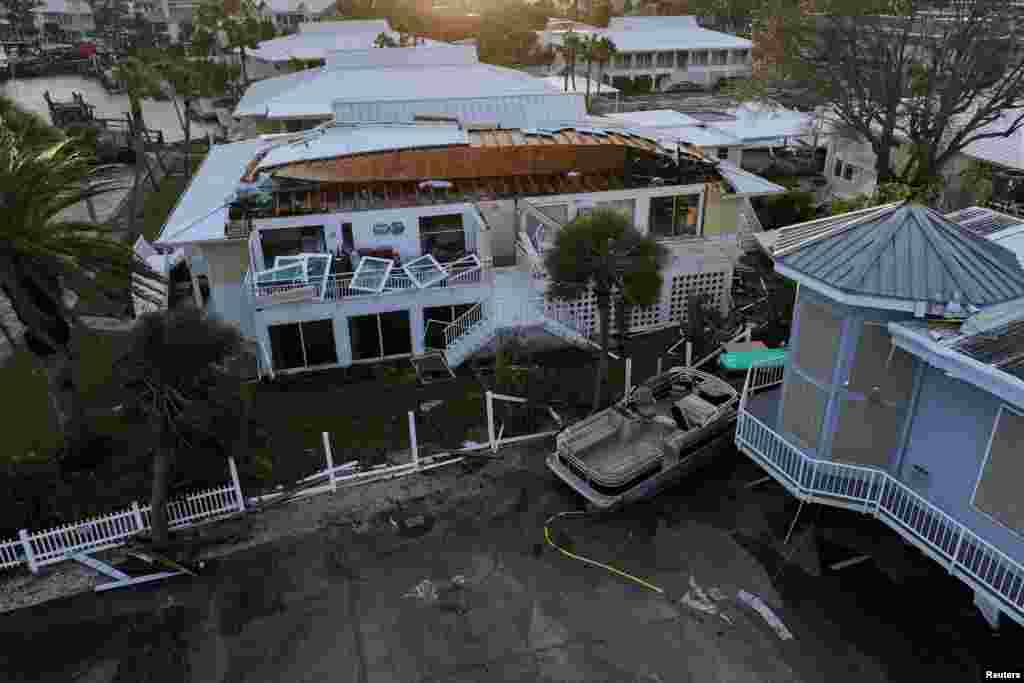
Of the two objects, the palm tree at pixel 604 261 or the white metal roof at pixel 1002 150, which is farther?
the white metal roof at pixel 1002 150

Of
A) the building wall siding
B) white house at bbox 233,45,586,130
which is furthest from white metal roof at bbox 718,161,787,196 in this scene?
the building wall siding

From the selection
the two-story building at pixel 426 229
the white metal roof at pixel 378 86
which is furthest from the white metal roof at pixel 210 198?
the white metal roof at pixel 378 86

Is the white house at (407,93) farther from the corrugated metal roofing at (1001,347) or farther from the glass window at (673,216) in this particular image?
the corrugated metal roofing at (1001,347)

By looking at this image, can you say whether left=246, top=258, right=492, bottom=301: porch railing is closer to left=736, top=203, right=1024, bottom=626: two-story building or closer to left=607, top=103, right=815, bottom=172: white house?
left=736, top=203, right=1024, bottom=626: two-story building

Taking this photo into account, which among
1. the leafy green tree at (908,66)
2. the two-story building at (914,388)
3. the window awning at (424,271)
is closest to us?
the two-story building at (914,388)

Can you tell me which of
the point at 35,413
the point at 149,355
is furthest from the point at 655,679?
the point at 35,413

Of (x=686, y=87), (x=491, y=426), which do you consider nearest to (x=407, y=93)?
(x=491, y=426)

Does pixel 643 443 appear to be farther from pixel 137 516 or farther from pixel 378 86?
pixel 378 86

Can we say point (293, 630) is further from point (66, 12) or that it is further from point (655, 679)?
point (66, 12)
